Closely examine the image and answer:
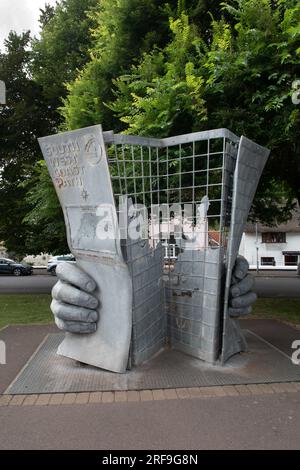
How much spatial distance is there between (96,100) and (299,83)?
459cm

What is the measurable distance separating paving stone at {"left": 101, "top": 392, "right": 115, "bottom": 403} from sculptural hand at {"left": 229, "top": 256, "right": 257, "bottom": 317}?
6.68 feet

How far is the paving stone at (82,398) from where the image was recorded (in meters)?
5.14

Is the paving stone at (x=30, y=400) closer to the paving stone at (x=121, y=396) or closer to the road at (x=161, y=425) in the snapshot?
the road at (x=161, y=425)

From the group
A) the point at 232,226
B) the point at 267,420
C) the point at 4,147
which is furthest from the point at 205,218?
the point at 4,147

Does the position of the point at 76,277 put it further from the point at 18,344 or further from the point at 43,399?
the point at 18,344

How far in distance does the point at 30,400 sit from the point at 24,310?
779 cm

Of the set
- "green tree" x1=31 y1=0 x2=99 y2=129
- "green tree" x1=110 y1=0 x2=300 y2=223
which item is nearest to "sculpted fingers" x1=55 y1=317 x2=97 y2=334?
"green tree" x1=110 y1=0 x2=300 y2=223

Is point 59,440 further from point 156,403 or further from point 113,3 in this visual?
point 113,3

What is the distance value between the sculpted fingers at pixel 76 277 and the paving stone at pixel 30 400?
1.53m

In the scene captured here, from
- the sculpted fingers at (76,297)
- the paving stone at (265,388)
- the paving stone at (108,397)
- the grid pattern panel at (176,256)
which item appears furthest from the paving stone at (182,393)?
the sculpted fingers at (76,297)

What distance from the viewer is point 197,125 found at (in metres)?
7.45

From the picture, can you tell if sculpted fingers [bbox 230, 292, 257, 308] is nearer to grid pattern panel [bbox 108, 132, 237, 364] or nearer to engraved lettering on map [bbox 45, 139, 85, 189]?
grid pattern panel [bbox 108, 132, 237, 364]

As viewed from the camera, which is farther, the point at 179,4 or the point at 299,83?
the point at 179,4

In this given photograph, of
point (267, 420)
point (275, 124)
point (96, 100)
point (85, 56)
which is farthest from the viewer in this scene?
point (85, 56)
